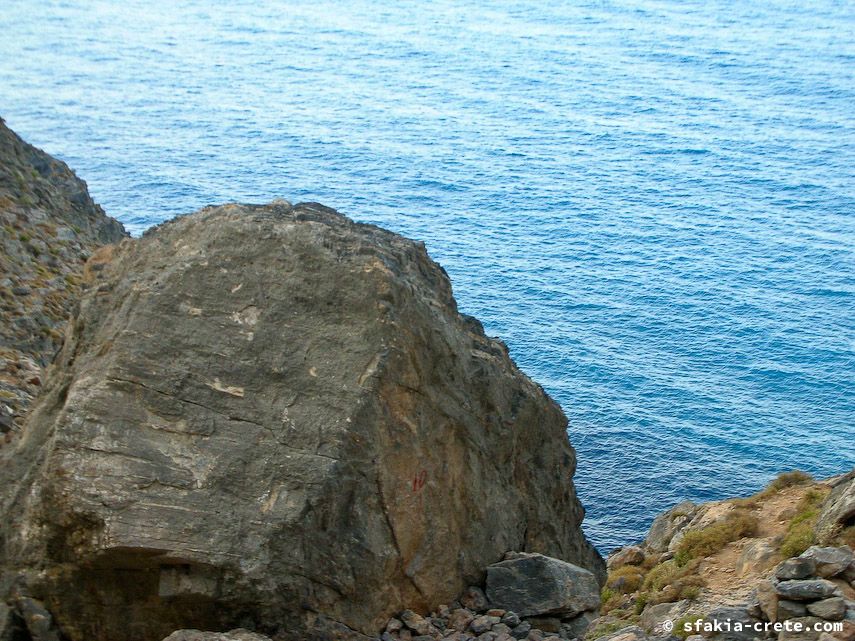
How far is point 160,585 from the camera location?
46.5 ft

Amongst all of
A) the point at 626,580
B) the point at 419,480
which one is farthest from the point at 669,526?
the point at 419,480

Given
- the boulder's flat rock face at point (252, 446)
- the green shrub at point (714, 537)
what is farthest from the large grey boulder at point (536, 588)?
the green shrub at point (714, 537)

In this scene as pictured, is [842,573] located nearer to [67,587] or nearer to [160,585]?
[160,585]

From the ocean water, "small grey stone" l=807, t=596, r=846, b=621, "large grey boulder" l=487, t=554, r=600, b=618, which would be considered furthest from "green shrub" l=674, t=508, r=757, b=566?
the ocean water

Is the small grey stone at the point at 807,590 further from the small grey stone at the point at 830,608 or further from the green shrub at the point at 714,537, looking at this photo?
the green shrub at the point at 714,537

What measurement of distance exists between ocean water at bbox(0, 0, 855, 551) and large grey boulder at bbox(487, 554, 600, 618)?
24.5 meters

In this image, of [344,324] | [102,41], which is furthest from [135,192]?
[344,324]

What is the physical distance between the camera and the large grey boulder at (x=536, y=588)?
1689 centimetres

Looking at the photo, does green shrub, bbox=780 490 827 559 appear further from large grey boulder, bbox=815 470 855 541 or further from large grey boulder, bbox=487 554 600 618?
large grey boulder, bbox=487 554 600 618

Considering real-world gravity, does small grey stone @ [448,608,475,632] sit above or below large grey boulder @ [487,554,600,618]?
below

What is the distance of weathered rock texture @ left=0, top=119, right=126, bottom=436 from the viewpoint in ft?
81.1

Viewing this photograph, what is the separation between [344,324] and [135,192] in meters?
57.8

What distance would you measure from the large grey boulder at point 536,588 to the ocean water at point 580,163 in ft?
80.5

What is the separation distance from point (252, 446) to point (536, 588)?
5080 mm
